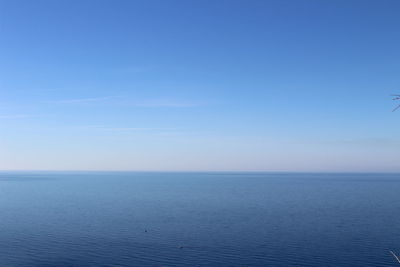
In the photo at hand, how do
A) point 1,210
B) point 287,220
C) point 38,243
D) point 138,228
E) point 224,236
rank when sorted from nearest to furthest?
1. point 38,243
2. point 224,236
3. point 138,228
4. point 287,220
5. point 1,210

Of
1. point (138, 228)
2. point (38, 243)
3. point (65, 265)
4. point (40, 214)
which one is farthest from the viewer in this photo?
point (40, 214)

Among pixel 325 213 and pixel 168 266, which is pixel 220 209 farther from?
pixel 168 266

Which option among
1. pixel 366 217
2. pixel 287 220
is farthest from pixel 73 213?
pixel 366 217

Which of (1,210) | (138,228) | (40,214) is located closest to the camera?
(138,228)

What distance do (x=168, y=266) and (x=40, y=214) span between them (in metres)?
63.0

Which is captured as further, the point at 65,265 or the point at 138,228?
the point at 138,228

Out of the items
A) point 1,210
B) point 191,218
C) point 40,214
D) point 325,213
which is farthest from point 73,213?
point 325,213

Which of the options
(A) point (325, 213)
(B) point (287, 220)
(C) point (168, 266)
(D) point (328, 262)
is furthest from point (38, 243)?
(A) point (325, 213)

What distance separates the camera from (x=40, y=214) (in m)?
102

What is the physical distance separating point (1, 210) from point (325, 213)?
9792cm

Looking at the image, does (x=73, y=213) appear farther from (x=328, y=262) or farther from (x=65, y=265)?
(x=328, y=262)

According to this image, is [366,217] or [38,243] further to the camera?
[366,217]

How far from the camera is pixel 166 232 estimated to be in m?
77.4

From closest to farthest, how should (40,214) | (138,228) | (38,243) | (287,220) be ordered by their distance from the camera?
(38,243) < (138,228) < (287,220) < (40,214)
